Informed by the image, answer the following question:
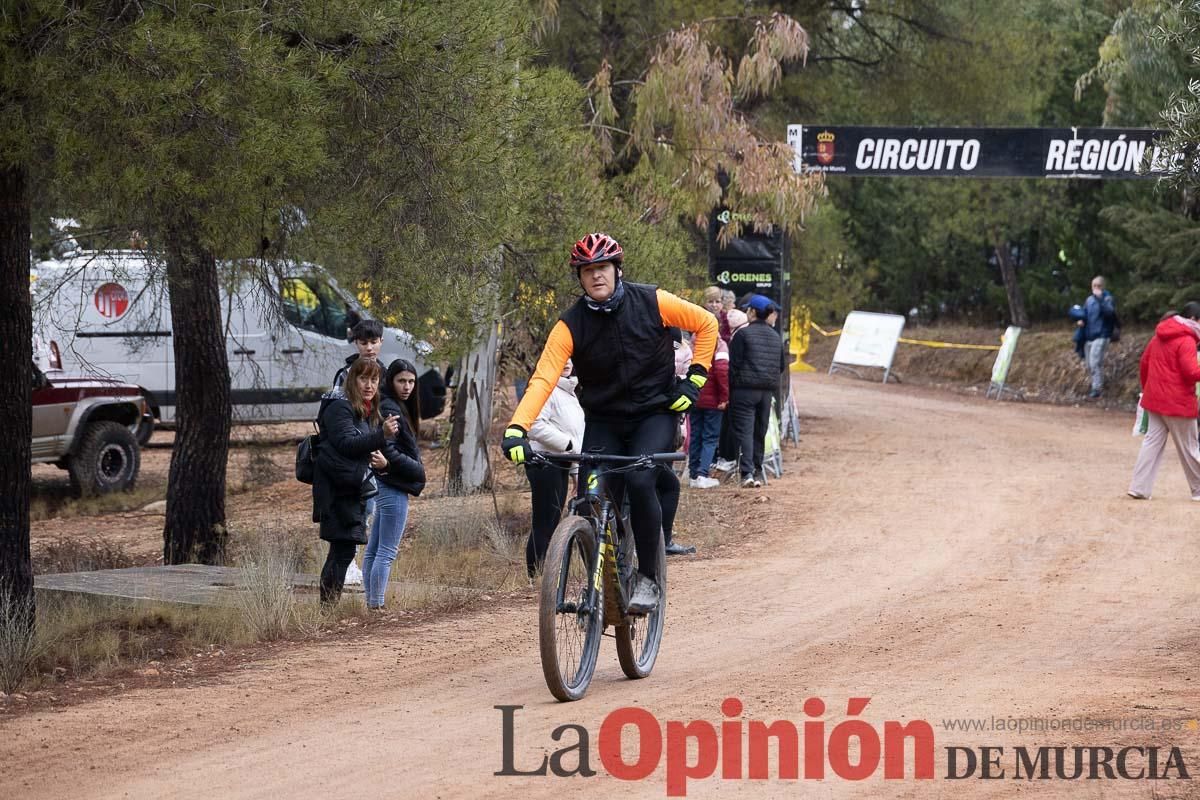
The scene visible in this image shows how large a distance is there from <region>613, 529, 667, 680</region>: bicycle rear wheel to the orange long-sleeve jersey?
2.83 feet

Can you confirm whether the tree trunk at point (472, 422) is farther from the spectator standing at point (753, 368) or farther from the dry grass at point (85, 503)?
the dry grass at point (85, 503)

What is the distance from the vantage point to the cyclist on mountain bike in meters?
7.61

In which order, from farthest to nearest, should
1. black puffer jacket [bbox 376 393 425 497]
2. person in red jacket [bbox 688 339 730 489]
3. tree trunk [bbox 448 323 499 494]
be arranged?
person in red jacket [bbox 688 339 730 489], tree trunk [bbox 448 323 499 494], black puffer jacket [bbox 376 393 425 497]

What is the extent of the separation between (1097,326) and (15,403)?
2324 centimetres

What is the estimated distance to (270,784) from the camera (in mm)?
6035

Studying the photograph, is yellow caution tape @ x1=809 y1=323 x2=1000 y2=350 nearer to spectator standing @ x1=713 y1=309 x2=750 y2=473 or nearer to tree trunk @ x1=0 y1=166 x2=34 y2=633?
spectator standing @ x1=713 y1=309 x2=750 y2=473

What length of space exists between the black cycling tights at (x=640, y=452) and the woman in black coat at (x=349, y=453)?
6.73ft

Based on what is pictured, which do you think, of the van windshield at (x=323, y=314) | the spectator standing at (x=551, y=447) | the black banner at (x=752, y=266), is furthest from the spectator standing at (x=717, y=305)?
the van windshield at (x=323, y=314)

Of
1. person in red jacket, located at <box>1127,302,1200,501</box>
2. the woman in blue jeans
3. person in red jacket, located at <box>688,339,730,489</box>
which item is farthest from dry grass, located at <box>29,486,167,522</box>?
person in red jacket, located at <box>1127,302,1200,501</box>

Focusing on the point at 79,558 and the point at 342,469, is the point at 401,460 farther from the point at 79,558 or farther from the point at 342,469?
the point at 79,558

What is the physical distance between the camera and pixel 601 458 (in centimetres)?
726

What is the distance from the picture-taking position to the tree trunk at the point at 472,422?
52.0 feet

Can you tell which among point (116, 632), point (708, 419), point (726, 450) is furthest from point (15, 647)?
point (726, 450)

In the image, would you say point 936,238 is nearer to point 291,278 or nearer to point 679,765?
point 291,278
